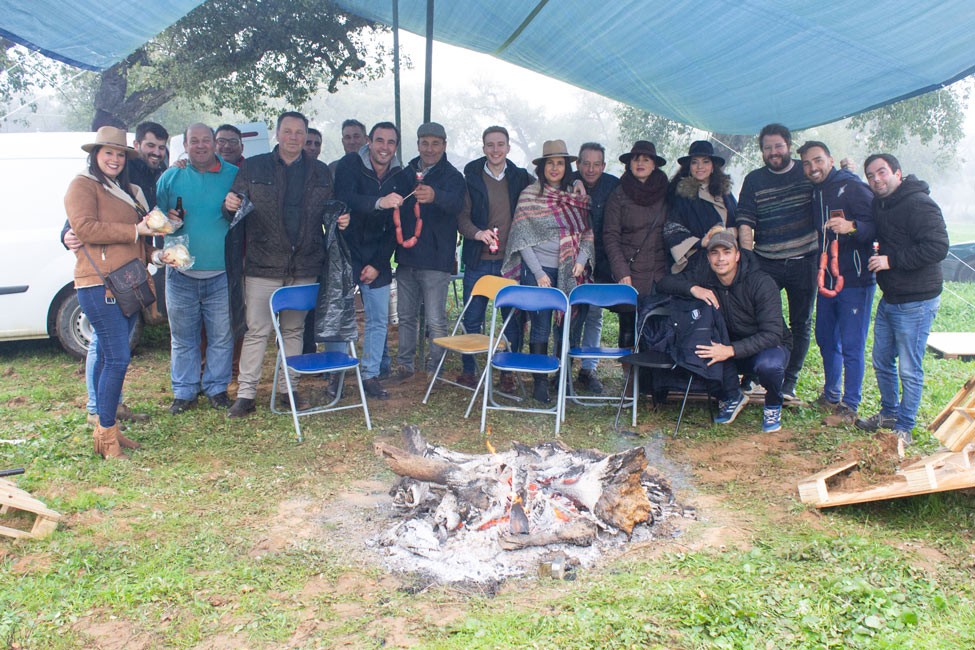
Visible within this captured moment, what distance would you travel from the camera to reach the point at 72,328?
6965 millimetres

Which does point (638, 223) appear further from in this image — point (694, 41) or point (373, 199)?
point (373, 199)

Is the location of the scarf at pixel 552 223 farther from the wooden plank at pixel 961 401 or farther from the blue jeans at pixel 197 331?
the wooden plank at pixel 961 401

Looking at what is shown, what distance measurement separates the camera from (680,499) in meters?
4.03

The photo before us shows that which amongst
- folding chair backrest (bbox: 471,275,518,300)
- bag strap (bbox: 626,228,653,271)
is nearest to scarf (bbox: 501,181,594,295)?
folding chair backrest (bbox: 471,275,518,300)

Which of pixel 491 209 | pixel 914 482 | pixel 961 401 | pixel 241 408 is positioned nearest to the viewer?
pixel 914 482

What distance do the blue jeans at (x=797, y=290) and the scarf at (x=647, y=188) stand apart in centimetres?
92

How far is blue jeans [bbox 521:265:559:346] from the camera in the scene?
586 centimetres

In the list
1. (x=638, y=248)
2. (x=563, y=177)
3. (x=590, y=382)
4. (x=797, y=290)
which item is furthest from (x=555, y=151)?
(x=797, y=290)

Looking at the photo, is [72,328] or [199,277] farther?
[72,328]

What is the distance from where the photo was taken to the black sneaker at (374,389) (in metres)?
5.93

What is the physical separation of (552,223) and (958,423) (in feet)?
10.00

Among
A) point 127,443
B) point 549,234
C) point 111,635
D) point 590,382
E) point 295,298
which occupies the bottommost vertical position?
point 111,635

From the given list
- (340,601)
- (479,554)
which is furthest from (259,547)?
(479,554)

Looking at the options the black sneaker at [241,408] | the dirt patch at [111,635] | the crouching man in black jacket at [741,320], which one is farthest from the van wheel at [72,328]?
the crouching man in black jacket at [741,320]
